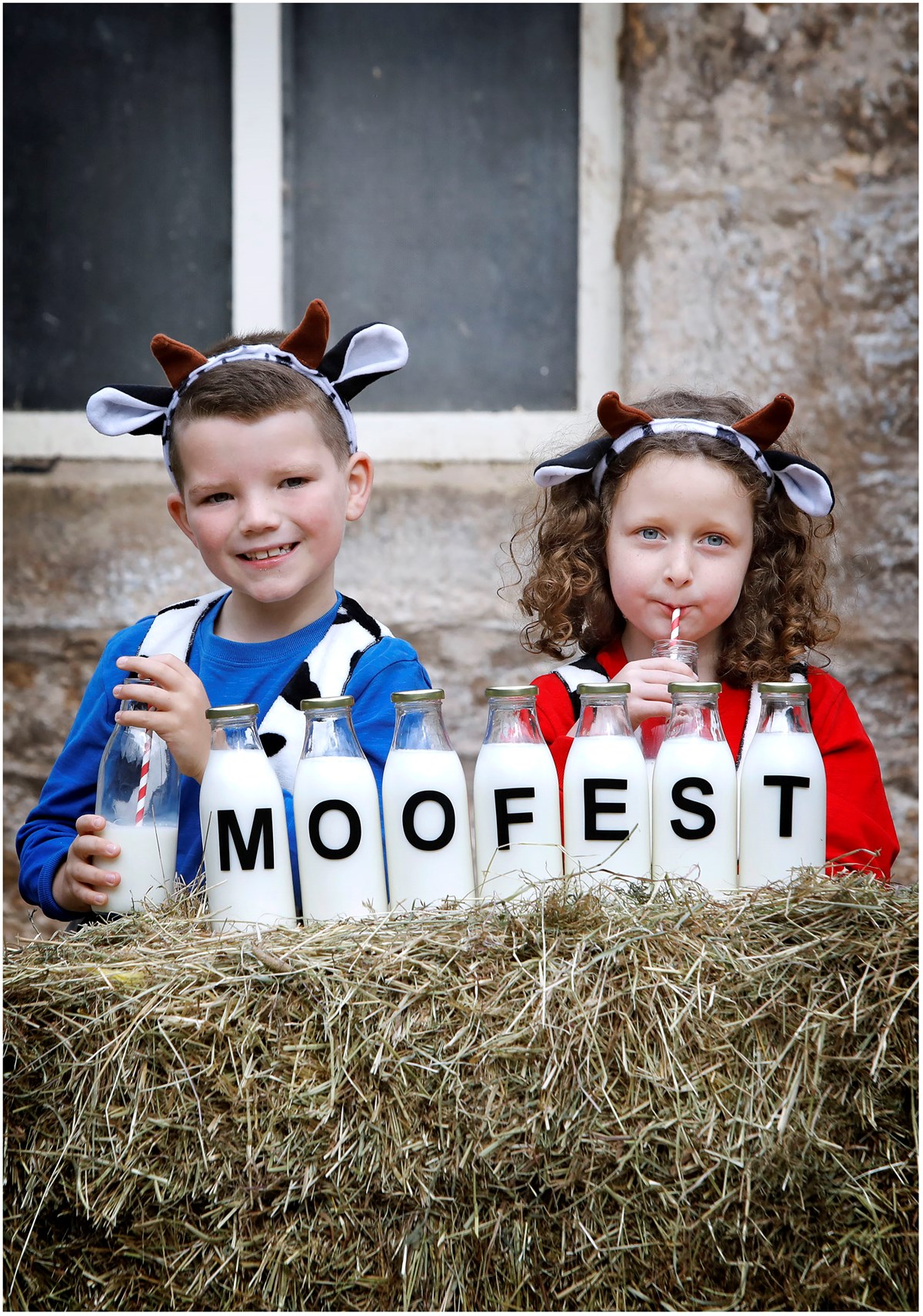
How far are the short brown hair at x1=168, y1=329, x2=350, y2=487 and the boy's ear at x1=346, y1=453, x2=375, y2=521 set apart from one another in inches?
2.5

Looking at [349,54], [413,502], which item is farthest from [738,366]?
[349,54]

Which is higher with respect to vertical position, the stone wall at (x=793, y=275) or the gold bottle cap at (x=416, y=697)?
the stone wall at (x=793, y=275)

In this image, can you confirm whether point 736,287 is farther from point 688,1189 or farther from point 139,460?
point 688,1189

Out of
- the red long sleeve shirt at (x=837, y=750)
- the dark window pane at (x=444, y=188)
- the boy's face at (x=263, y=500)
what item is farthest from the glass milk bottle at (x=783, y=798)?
the dark window pane at (x=444, y=188)

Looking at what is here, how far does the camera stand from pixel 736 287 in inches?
127

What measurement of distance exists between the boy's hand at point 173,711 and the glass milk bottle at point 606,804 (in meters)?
0.52

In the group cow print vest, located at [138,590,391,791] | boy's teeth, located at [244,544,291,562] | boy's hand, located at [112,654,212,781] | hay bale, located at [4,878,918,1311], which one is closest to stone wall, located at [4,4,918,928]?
cow print vest, located at [138,590,391,791]

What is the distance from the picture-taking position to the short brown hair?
1.81 metres

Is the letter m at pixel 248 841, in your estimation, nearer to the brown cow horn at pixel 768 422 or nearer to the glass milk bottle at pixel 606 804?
the glass milk bottle at pixel 606 804

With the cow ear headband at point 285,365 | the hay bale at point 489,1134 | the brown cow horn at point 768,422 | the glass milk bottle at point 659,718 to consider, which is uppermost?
the cow ear headband at point 285,365

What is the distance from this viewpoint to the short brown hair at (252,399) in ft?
5.95

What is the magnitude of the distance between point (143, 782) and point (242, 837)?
0.70 ft

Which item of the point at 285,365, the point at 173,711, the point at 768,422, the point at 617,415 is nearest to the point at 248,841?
the point at 173,711

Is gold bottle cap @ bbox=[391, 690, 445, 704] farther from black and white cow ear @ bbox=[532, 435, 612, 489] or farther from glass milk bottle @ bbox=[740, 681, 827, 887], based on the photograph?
black and white cow ear @ bbox=[532, 435, 612, 489]
